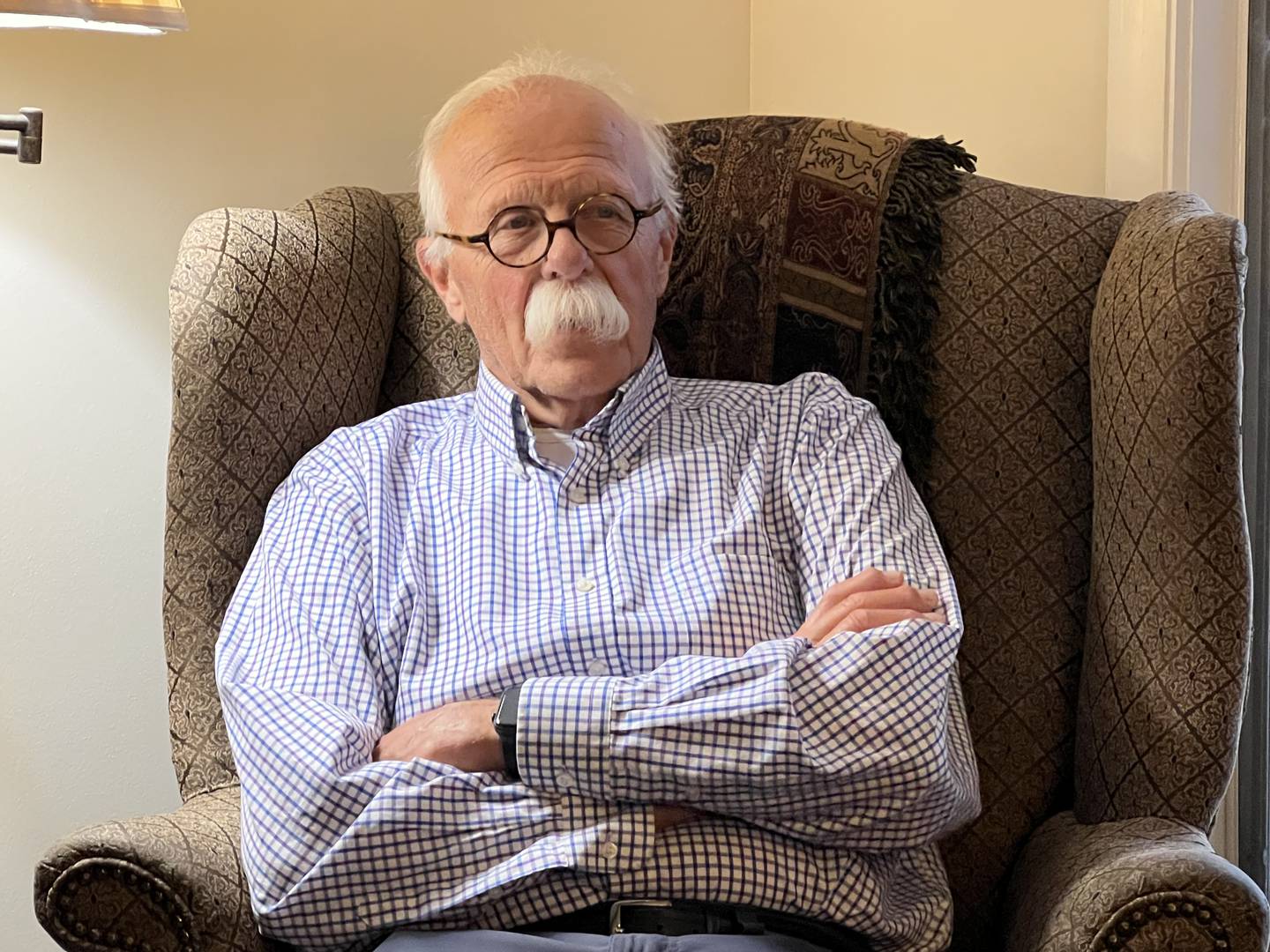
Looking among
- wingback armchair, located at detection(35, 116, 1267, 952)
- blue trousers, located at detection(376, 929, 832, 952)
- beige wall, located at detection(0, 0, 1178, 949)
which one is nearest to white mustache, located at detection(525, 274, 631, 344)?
wingback armchair, located at detection(35, 116, 1267, 952)

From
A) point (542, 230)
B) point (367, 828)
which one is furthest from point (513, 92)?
point (367, 828)

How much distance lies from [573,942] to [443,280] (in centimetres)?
85

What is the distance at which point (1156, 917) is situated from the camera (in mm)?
1263

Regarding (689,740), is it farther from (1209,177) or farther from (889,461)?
(1209,177)

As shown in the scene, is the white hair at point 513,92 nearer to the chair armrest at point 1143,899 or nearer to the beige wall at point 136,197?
the beige wall at point 136,197

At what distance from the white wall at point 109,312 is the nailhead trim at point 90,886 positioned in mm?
850

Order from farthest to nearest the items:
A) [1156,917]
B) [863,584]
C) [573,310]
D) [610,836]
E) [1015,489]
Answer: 1. [1015,489]
2. [573,310]
3. [863,584]
4. [610,836]
5. [1156,917]

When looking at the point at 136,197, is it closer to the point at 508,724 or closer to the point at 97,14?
the point at 97,14

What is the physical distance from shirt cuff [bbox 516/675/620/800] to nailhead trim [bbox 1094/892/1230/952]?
461 mm

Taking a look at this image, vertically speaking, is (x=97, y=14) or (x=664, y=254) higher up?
(x=97, y=14)

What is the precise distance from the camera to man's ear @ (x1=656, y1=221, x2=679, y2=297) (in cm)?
180

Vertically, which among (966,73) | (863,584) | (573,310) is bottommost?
(863,584)

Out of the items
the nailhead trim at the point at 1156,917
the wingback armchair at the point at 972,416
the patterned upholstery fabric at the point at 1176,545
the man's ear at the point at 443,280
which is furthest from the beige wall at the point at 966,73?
the nailhead trim at the point at 1156,917

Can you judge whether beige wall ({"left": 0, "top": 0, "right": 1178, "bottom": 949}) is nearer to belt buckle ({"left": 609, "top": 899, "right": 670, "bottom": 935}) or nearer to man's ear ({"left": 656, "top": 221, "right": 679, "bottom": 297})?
man's ear ({"left": 656, "top": 221, "right": 679, "bottom": 297})
